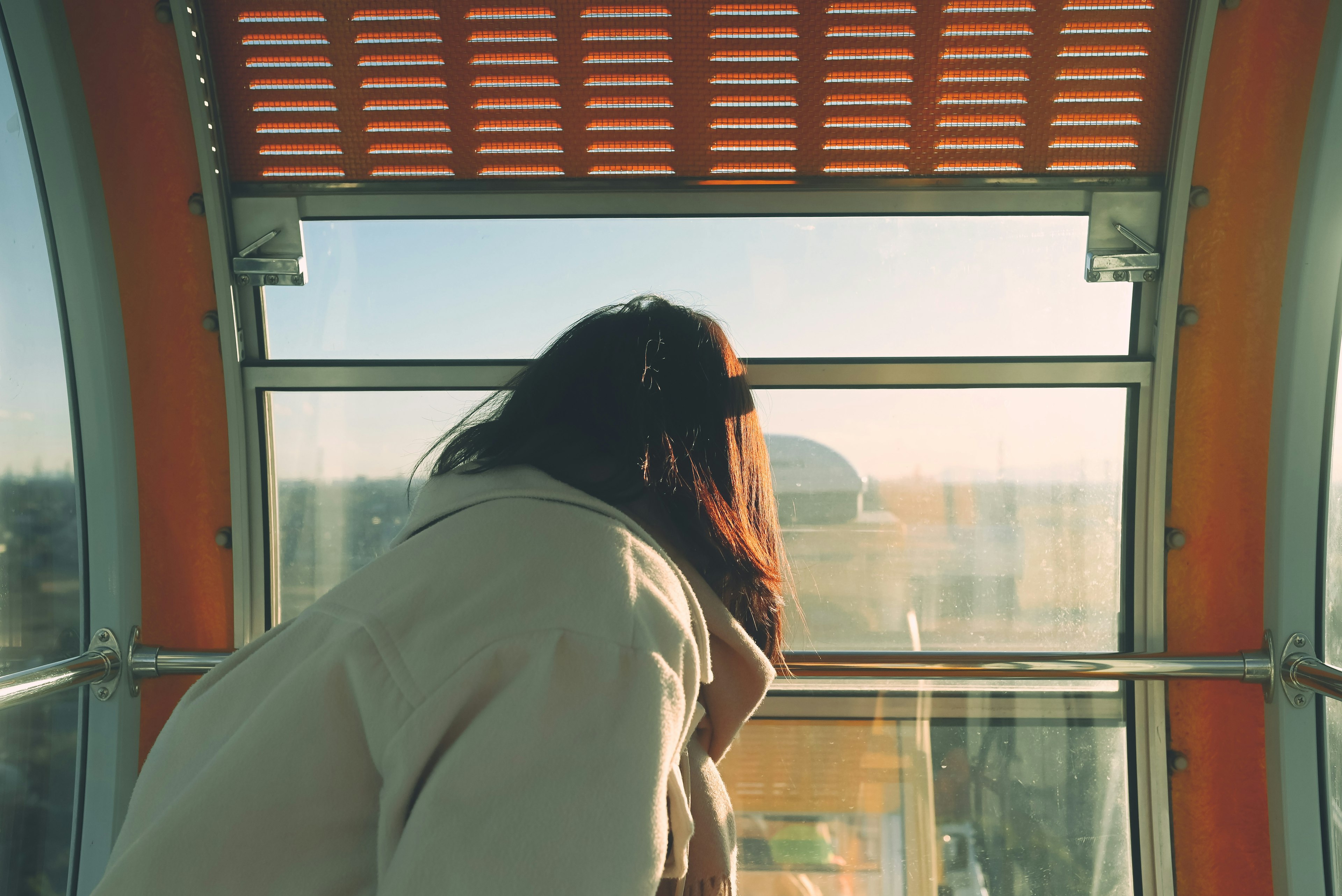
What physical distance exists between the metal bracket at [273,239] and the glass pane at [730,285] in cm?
9

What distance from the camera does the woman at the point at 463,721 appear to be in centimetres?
78

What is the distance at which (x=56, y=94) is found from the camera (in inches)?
86.3

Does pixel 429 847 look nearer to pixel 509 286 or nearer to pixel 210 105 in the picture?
pixel 509 286

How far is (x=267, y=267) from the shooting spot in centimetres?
235

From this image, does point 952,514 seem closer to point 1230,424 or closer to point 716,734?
point 1230,424

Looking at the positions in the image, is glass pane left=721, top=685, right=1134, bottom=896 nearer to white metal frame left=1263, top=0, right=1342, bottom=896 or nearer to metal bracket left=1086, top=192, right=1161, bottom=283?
white metal frame left=1263, top=0, right=1342, bottom=896

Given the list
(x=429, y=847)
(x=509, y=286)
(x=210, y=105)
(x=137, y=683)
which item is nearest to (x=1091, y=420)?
(x=509, y=286)

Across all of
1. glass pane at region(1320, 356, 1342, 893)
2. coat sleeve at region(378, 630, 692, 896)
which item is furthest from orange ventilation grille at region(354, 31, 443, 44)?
glass pane at region(1320, 356, 1342, 893)

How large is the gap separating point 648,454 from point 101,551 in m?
2.00

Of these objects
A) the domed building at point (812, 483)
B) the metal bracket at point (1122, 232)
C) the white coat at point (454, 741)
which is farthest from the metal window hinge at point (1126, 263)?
the white coat at point (454, 741)

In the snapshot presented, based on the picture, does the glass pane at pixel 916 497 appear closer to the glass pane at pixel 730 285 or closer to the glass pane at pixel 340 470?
the glass pane at pixel 340 470

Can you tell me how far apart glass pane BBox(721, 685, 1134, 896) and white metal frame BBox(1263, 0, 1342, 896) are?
443 mm

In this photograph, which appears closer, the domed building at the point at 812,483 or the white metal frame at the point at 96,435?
the white metal frame at the point at 96,435

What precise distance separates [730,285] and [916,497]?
2.56ft
